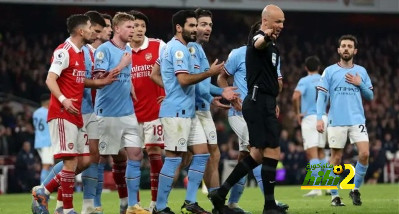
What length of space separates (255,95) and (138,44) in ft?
10.3

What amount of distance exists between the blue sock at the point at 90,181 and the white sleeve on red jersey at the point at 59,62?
5.28 ft

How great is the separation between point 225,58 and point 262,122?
2313cm

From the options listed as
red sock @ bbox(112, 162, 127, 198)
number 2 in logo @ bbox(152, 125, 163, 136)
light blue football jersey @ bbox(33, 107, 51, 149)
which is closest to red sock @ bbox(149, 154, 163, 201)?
number 2 in logo @ bbox(152, 125, 163, 136)

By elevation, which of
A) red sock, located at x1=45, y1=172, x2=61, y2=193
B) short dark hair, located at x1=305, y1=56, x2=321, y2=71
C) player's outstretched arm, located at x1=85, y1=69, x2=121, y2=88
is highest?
short dark hair, located at x1=305, y1=56, x2=321, y2=71

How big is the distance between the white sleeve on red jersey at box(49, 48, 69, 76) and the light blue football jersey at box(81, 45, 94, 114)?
70cm

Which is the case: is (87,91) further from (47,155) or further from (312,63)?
(47,155)

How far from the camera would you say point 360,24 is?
34844mm

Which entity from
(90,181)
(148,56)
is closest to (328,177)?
(148,56)

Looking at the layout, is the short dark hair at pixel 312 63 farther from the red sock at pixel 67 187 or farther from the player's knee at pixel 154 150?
the red sock at pixel 67 187

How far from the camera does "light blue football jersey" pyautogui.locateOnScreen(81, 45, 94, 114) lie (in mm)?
11242

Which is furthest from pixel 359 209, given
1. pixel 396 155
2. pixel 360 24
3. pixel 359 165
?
pixel 360 24

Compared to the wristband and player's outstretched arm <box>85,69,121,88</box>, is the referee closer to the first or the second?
player's outstretched arm <box>85,69,121,88</box>

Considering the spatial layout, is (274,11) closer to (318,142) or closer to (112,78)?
(112,78)

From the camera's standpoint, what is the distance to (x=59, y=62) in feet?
34.2
